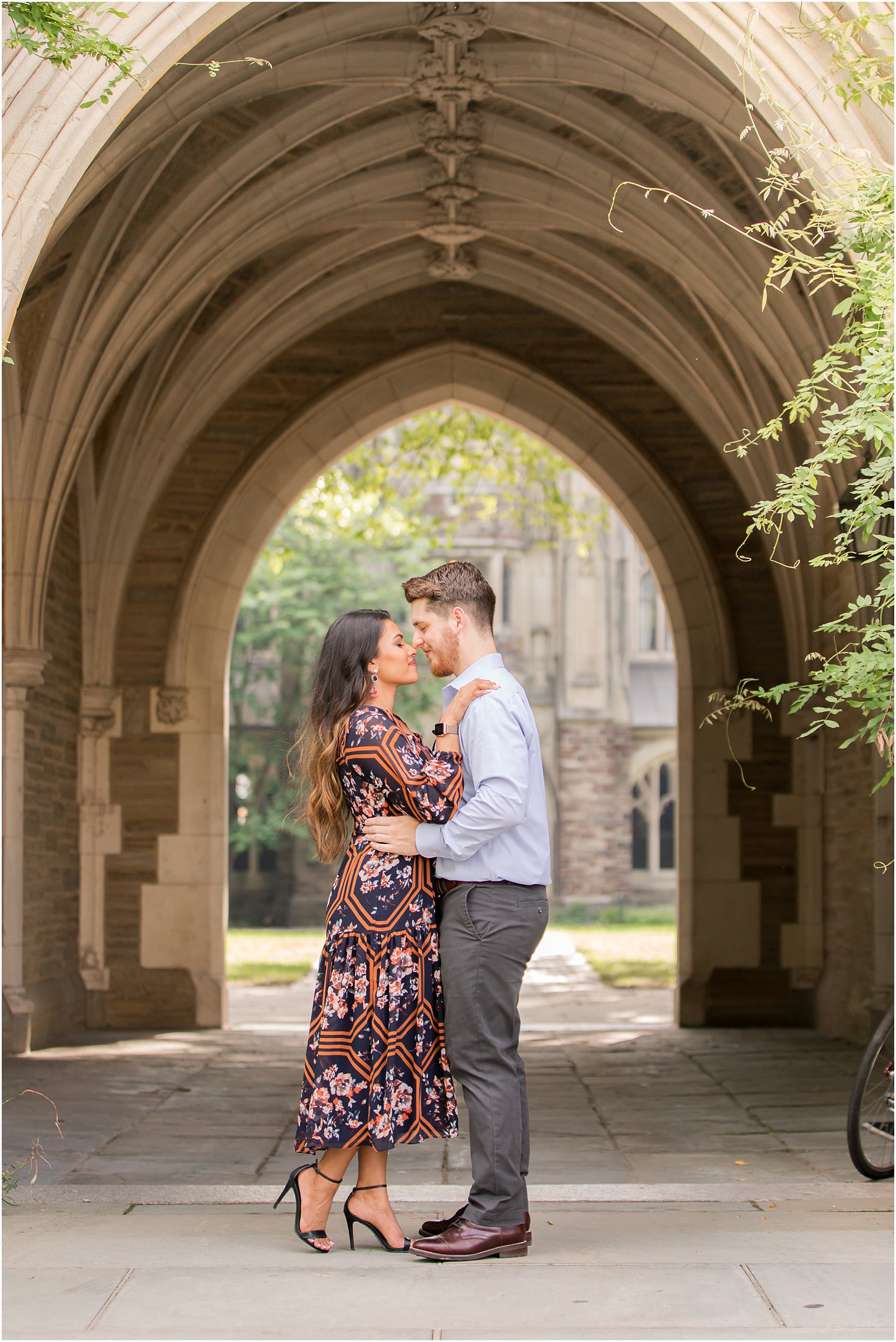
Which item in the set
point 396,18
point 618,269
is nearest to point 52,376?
point 396,18

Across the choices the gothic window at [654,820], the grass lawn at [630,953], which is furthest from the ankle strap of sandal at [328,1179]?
the gothic window at [654,820]

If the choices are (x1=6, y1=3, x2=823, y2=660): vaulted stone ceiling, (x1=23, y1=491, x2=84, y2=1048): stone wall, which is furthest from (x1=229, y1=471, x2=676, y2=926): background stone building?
(x1=6, y1=3, x2=823, y2=660): vaulted stone ceiling

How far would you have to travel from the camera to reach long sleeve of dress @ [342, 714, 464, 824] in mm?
3398

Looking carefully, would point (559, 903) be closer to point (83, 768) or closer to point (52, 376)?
point (83, 768)

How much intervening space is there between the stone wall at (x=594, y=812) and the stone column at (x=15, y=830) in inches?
632

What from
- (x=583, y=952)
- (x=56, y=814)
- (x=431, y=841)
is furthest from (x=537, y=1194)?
(x=583, y=952)

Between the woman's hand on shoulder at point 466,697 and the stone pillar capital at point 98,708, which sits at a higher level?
the stone pillar capital at point 98,708

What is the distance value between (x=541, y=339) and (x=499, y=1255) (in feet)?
26.7

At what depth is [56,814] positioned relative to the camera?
962 centimetres

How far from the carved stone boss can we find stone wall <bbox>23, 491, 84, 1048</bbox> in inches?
117

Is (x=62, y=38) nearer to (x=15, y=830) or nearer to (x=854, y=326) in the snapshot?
(x=854, y=326)

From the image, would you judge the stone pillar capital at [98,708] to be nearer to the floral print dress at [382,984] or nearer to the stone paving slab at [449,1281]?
the stone paving slab at [449,1281]

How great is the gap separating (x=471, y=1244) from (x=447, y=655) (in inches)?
52.6

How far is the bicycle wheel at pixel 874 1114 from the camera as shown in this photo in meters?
4.75
